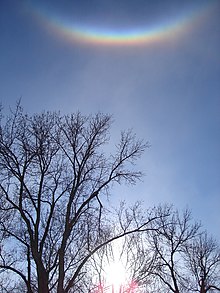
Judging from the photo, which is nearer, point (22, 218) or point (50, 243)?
point (22, 218)

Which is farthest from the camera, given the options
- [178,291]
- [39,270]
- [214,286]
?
[214,286]

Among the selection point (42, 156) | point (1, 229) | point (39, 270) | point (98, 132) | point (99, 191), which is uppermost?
point (98, 132)

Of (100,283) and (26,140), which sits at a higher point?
(26,140)

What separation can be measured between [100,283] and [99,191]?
4.78m

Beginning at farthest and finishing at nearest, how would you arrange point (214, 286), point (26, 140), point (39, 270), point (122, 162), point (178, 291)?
point (214, 286) < point (178, 291) < point (122, 162) < point (26, 140) < point (39, 270)

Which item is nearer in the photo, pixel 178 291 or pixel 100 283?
pixel 100 283

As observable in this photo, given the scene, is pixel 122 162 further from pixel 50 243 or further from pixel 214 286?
pixel 214 286

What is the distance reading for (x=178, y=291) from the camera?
27812 millimetres

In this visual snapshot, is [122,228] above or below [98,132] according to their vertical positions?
below

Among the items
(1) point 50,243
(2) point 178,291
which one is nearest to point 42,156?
(1) point 50,243

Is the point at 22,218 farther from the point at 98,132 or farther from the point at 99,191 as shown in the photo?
the point at 98,132

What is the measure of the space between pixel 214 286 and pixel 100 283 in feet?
47.6

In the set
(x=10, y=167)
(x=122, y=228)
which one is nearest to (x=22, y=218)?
(x=10, y=167)

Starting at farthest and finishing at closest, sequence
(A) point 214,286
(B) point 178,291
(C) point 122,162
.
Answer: (A) point 214,286 < (B) point 178,291 < (C) point 122,162
